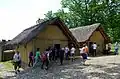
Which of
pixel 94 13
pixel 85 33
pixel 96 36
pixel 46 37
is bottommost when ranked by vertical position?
pixel 46 37

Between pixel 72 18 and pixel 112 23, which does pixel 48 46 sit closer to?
pixel 112 23

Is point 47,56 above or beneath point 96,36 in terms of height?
beneath

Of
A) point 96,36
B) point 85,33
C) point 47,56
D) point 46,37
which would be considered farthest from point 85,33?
point 47,56

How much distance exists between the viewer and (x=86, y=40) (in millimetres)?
33469

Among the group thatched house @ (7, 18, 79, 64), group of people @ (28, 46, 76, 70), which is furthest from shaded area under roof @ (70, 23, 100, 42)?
group of people @ (28, 46, 76, 70)

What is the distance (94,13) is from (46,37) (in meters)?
28.5

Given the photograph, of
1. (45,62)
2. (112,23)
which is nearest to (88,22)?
(112,23)

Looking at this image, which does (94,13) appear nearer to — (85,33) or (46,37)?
(85,33)

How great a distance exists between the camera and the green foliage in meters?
50.0

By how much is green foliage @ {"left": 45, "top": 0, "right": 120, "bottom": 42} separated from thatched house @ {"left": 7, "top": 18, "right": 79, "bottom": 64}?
76.9 ft

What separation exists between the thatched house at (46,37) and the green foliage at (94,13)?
23429 mm

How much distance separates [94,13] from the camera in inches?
2108

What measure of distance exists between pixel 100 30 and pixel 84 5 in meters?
21.1

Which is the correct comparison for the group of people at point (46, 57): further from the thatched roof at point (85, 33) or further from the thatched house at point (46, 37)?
the thatched roof at point (85, 33)
